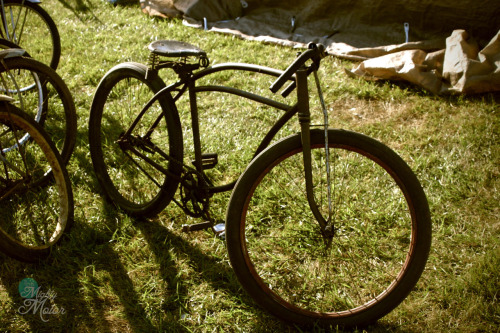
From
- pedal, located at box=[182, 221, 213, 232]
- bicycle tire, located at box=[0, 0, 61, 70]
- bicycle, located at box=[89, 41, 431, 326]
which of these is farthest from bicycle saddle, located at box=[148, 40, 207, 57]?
bicycle tire, located at box=[0, 0, 61, 70]

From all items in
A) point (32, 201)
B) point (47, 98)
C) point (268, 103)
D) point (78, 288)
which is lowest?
point (78, 288)

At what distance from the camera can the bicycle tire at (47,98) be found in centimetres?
307

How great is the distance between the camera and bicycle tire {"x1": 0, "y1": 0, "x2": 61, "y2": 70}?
475 cm

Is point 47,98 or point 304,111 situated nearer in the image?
point 304,111

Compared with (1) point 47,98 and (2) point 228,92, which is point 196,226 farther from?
(1) point 47,98

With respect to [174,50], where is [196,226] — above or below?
below

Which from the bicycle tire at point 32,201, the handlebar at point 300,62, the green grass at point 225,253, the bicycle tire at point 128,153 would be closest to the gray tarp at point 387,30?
the green grass at point 225,253

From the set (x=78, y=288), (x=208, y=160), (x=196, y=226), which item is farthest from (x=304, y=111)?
(x=78, y=288)

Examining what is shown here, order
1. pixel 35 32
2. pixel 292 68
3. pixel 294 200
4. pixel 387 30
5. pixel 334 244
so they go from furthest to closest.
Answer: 1. pixel 35 32
2. pixel 387 30
3. pixel 294 200
4. pixel 334 244
5. pixel 292 68

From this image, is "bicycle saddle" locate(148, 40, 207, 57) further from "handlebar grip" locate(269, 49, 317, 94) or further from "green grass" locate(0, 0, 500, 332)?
"green grass" locate(0, 0, 500, 332)

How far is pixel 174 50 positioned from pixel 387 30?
3761 mm

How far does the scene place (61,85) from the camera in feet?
10.5

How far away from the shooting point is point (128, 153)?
11.0 ft

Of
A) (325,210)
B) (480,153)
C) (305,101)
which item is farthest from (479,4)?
(305,101)
